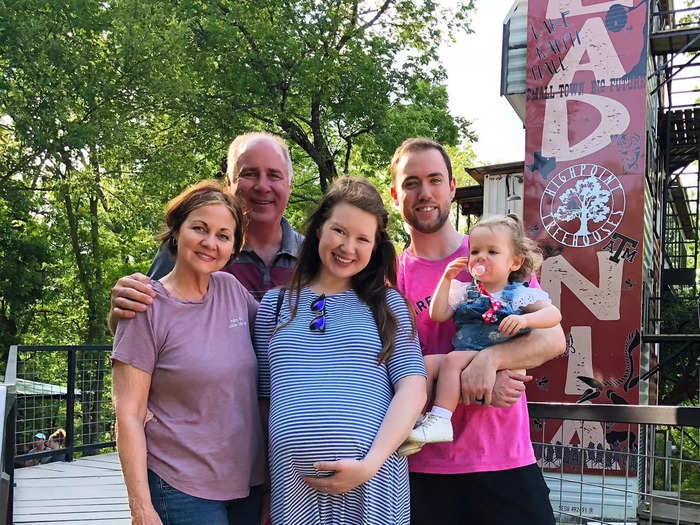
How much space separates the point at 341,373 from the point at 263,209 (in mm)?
1219

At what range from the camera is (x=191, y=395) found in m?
2.45

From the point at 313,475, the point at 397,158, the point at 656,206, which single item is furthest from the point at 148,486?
the point at 656,206

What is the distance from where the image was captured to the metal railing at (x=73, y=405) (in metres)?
8.84

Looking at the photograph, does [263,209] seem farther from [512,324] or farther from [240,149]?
[512,324]

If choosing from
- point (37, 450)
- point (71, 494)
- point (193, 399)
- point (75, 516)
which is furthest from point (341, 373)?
point (37, 450)

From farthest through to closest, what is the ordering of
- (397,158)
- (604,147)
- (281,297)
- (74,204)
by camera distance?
(74,204) < (604,147) < (397,158) < (281,297)

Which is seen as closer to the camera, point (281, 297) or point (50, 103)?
point (281, 297)

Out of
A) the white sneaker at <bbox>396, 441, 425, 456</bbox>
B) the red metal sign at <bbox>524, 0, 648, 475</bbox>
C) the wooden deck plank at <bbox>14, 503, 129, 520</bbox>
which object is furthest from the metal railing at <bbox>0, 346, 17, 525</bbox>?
the red metal sign at <bbox>524, 0, 648, 475</bbox>

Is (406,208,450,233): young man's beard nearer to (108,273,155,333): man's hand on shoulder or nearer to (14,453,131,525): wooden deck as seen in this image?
(108,273,155,333): man's hand on shoulder

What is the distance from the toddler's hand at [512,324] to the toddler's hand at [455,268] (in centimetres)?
25

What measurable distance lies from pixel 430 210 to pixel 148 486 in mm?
1452

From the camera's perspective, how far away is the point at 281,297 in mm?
2688

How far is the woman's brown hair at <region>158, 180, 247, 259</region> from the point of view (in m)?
2.61

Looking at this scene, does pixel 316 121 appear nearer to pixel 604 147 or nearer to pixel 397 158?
pixel 604 147
